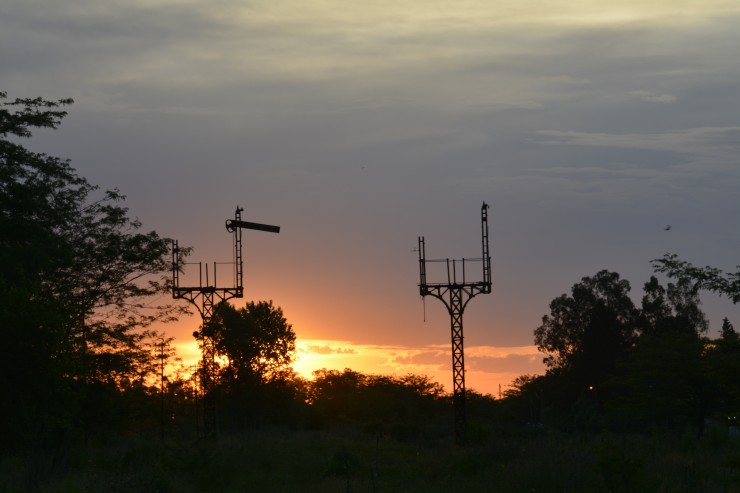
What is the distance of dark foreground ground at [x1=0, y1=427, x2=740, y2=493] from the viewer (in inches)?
941

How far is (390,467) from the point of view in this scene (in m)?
37.5

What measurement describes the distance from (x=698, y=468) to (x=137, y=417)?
78.0ft

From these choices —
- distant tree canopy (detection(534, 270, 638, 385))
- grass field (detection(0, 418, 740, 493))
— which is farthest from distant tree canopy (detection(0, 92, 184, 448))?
distant tree canopy (detection(534, 270, 638, 385))

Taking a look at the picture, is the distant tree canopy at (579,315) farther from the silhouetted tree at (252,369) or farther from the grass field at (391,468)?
the grass field at (391,468)

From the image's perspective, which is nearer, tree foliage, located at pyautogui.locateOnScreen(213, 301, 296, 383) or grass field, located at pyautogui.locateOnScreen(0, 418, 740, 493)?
grass field, located at pyautogui.locateOnScreen(0, 418, 740, 493)

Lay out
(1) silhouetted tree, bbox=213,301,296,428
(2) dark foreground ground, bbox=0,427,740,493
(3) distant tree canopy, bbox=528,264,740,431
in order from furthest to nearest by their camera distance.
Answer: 1. (1) silhouetted tree, bbox=213,301,296,428
2. (3) distant tree canopy, bbox=528,264,740,431
3. (2) dark foreground ground, bbox=0,427,740,493

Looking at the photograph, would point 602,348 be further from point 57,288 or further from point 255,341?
point 57,288

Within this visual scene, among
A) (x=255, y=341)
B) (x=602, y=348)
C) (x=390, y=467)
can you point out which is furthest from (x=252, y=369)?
(x=390, y=467)

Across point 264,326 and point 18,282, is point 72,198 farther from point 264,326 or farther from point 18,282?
point 264,326

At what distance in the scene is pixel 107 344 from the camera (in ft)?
141

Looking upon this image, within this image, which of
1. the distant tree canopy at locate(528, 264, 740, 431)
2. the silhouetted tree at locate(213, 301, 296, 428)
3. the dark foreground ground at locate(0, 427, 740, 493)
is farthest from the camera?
the silhouetted tree at locate(213, 301, 296, 428)

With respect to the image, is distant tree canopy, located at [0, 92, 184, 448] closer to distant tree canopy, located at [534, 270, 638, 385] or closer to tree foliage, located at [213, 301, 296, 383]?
→ tree foliage, located at [213, 301, 296, 383]

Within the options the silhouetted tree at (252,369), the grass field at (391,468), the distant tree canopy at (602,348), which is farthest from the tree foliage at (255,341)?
the grass field at (391,468)

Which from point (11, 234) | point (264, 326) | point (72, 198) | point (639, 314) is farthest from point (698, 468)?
point (639, 314)
